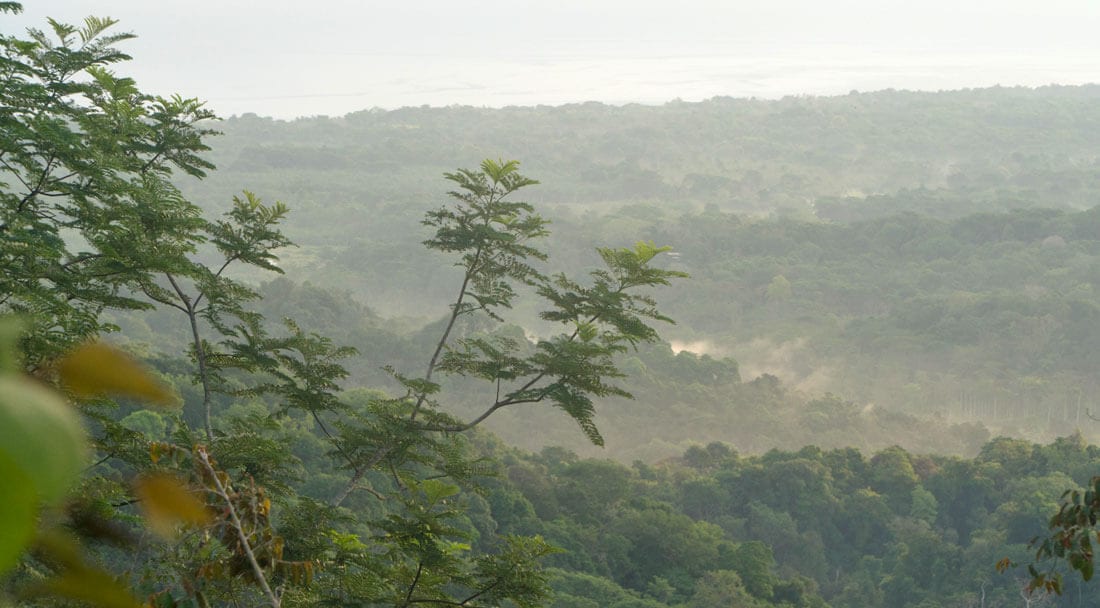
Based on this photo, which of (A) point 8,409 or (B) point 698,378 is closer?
(A) point 8,409

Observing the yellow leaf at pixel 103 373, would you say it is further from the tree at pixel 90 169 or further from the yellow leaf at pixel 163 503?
the tree at pixel 90 169

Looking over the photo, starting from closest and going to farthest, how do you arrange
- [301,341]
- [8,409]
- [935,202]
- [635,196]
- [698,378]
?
[8,409] < [301,341] < [698,378] < [935,202] < [635,196]

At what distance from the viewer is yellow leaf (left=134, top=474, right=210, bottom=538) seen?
42 cm

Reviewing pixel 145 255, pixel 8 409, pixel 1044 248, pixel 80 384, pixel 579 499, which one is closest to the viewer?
pixel 8 409

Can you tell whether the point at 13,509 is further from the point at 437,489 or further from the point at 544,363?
the point at 544,363

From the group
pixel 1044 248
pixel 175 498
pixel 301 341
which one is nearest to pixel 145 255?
pixel 301 341

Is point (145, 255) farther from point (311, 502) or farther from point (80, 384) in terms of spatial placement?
point (80, 384)

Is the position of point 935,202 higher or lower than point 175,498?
lower

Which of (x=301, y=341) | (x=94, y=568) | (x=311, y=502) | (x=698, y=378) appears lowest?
(x=698, y=378)

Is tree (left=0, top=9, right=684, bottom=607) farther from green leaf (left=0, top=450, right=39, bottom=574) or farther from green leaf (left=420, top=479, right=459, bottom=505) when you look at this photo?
green leaf (left=0, top=450, right=39, bottom=574)

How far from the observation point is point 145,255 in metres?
4.47

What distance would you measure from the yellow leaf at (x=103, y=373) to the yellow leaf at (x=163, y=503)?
5 centimetres

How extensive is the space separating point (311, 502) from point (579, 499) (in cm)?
1191

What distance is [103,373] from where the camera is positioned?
36 cm
